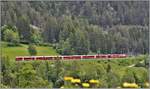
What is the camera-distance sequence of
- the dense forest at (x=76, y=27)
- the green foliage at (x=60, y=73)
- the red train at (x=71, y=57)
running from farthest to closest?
the dense forest at (x=76, y=27)
the red train at (x=71, y=57)
the green foliage at (x=60, y=73)

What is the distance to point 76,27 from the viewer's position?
23.6 feet

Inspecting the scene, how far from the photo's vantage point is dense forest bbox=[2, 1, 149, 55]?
7.02 meters

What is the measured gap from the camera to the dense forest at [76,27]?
7.02 metres

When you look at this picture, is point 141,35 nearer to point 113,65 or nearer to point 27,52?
point 113,65

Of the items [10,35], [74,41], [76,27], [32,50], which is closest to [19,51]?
[32,50]

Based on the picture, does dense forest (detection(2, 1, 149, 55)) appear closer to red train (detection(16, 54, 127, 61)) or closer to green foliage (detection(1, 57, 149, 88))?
red train (detection(16, 54, 127, 61))

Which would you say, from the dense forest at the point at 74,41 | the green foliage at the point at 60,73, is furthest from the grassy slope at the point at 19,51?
the green foliage at the point at 60,73

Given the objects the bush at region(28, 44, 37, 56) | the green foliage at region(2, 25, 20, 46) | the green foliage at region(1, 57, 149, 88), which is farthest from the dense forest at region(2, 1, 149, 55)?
the green foliage at region(1, 57, 149, 88)

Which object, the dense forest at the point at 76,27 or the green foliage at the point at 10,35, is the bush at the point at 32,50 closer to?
the dense forest at the point at 76,27

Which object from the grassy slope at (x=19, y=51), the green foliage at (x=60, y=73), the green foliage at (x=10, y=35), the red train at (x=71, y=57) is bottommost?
the green foliage at (x=60, y=73)

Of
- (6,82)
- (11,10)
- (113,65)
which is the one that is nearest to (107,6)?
(113,65)

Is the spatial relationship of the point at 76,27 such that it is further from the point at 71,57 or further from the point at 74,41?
the point at 71,57

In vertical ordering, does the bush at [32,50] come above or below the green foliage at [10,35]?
below

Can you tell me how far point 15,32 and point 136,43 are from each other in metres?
2.03
